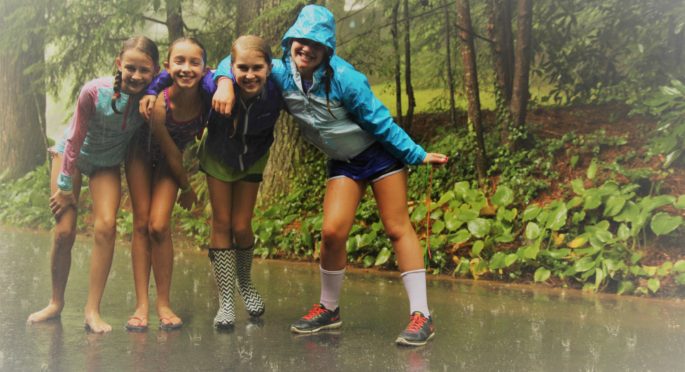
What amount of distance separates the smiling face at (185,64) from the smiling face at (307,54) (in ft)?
1.99

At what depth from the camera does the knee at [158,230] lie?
5.21 meters

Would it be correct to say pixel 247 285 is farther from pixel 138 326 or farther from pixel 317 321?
pixel 138 326

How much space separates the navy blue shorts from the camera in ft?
16.8

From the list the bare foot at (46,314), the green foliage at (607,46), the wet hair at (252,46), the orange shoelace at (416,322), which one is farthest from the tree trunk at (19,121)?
the orange shoelace at (416,322)

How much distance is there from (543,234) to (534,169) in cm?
164

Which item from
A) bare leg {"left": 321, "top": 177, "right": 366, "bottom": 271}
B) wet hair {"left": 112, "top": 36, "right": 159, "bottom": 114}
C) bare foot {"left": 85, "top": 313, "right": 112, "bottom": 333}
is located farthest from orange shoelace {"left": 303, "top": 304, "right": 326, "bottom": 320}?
wet hair {"left": 112, "top": 36, "right": 159, "bottom": 114}

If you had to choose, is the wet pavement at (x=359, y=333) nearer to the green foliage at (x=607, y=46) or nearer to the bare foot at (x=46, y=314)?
the bare foot at (x=46, y=314)

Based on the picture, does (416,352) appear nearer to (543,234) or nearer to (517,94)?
(543,234)

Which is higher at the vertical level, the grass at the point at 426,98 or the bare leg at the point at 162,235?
the grass at the point at 426,98

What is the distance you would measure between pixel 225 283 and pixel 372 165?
128 cm

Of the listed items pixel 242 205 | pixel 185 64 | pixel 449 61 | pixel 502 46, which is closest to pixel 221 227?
pixel 242 205

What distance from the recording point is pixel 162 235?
17.3 feet

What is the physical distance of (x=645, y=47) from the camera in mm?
10023

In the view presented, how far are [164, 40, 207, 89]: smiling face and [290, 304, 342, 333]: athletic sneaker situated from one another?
1.68 metres
